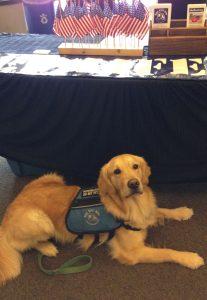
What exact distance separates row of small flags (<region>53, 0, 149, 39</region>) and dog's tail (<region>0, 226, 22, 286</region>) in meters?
1.30

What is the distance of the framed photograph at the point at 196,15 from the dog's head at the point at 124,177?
90 cm

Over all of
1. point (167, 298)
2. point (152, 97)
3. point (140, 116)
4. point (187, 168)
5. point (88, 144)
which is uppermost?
point (152, 97)

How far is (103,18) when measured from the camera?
1.95m

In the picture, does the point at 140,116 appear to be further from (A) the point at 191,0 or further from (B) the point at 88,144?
(A) the point at 191,0

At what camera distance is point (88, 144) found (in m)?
2.04

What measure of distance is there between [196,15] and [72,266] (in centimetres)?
162

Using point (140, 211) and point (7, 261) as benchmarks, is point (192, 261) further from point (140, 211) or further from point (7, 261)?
point (7, 261)

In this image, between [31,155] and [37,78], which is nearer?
[37,78]

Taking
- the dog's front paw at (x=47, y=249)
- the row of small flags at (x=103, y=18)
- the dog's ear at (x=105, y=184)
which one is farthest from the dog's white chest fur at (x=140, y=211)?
the row of small flags at (x=103, y=18)

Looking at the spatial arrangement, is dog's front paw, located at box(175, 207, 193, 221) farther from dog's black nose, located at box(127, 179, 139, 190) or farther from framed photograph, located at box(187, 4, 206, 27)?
framed photograph, located at box(187, 4, 206, 27)

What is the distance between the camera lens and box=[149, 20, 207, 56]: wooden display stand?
1875 mm

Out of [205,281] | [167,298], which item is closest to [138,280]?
[167,298]

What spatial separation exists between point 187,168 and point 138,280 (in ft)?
2.49

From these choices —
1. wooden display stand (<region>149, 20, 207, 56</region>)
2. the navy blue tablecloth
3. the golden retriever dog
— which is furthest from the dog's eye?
wooden display stand (<region>149, 20, 207, 56</region>)
